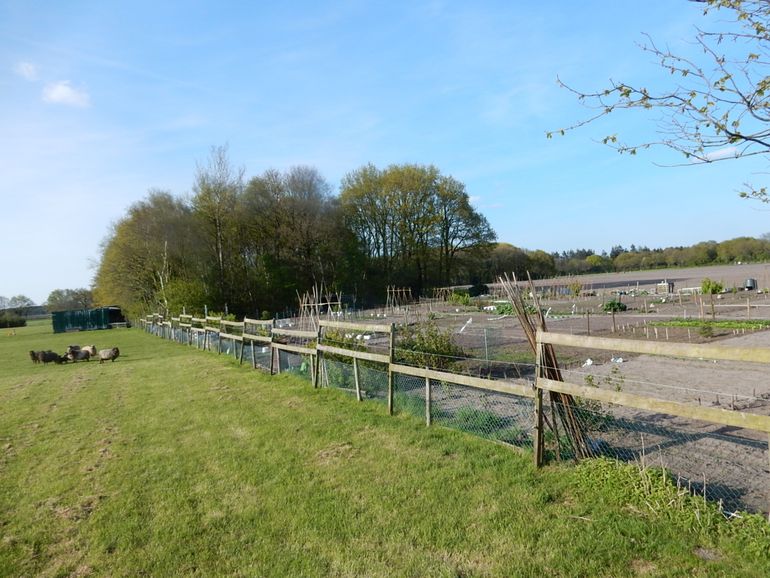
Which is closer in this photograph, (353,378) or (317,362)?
(353,378)

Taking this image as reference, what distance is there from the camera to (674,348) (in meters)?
3.87

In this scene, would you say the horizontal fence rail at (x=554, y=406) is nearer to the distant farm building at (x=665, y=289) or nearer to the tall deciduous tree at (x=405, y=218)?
the distant farm building at (x=665, y=289)

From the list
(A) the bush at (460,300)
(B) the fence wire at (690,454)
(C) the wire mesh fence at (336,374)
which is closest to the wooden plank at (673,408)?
(B) the fence wire at (690,454)

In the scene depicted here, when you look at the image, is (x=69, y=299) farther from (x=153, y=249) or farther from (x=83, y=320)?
(x=153, y=249)

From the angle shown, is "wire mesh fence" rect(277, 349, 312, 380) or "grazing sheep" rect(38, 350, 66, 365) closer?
"wire mesh fence" rect(277, 349, 312, 380)

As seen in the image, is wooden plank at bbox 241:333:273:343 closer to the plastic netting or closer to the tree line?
the plastic netting

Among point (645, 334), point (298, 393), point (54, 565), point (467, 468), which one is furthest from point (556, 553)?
point (645, 334)

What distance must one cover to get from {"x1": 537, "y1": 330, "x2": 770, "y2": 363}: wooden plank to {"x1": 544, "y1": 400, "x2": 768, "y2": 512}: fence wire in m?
0.72

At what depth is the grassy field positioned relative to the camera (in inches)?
132

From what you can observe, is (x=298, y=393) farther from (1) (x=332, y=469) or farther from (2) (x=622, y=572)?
(2) (x=622, y=572)

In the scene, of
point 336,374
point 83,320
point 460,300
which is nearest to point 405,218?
point 460,300

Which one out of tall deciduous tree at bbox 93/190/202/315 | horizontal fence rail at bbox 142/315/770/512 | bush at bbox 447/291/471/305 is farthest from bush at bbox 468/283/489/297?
horizontal fence rail at bbox 142/315/770/512

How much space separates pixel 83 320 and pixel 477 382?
5836cm

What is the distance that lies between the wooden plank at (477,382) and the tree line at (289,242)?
83.4ft
